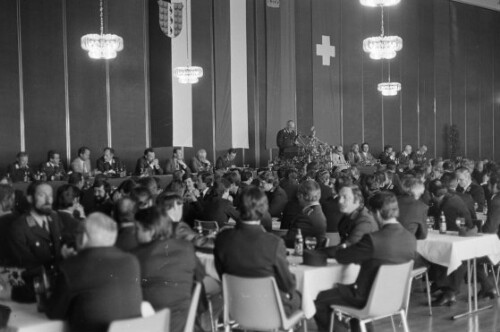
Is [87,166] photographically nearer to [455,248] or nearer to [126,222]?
[126,222]

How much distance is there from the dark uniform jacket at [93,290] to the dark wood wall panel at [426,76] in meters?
19.7

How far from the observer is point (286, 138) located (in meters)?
15.2

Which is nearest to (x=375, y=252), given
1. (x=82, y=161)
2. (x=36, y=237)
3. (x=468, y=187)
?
(x=36, y=237)

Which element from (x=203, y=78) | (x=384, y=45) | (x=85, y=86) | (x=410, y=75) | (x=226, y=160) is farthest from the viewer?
(x=410, y=75)

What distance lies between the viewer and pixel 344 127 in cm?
1894

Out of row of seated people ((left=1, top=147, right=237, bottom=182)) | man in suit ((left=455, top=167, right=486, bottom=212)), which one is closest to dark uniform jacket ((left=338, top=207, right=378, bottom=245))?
man in suit ((left=455, top=167, right=486, bottom=212))

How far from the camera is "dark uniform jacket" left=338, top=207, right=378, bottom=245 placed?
197 inches

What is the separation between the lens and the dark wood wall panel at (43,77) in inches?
499

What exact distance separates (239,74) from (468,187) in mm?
8621

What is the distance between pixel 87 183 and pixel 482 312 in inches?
243

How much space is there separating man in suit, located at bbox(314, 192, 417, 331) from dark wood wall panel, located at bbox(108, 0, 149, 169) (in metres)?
9.93

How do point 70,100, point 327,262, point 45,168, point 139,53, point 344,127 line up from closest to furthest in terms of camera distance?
point 327,262 → point 45,168 → point 70,100 → point 139,53 → point 344,127

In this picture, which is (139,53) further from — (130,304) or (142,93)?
(130,304)

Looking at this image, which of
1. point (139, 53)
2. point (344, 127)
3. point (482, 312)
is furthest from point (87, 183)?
point (344, 127)
